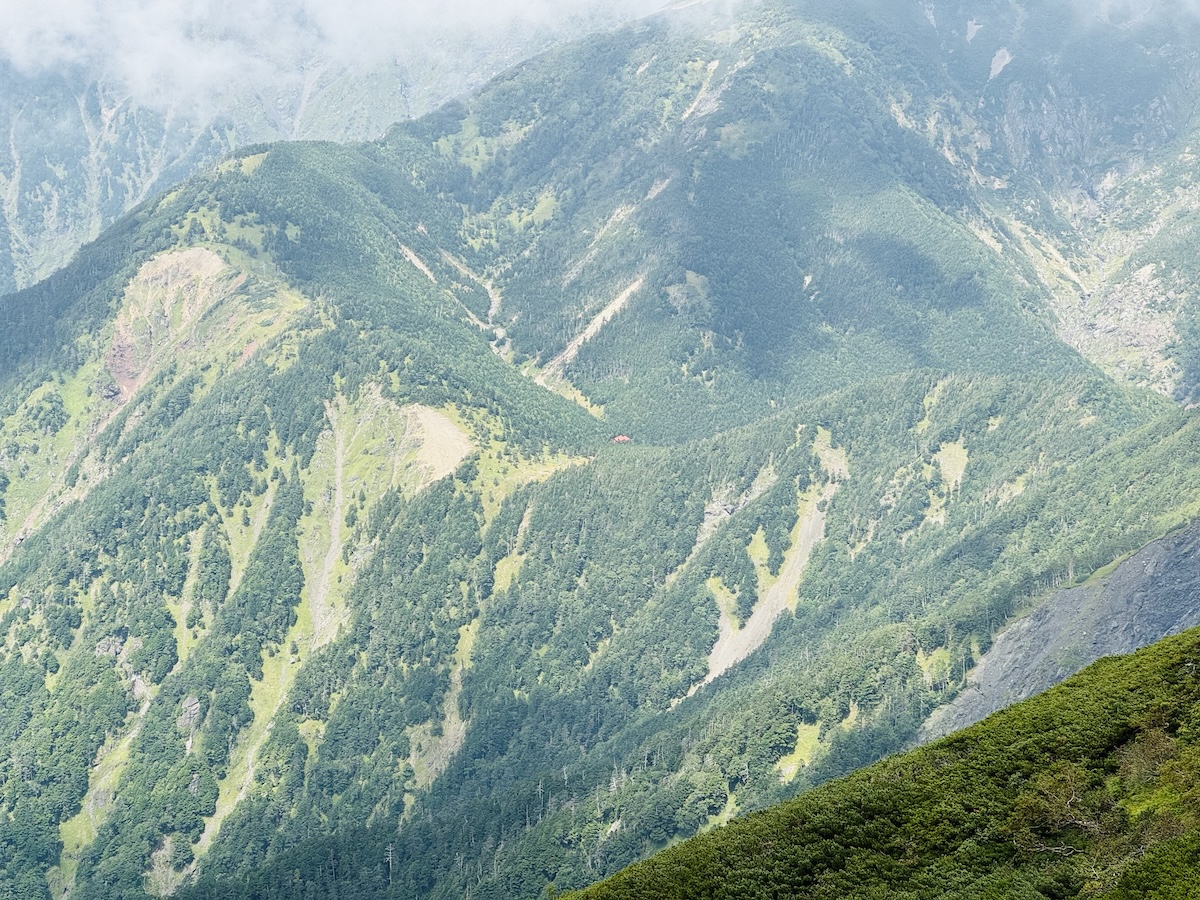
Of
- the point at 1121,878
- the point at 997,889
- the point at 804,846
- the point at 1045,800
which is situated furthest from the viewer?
the point at 804,846

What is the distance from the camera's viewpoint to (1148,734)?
179250mm

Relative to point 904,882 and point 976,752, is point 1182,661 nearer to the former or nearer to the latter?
point 976,752

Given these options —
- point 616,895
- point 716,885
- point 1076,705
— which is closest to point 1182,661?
point 1076,705

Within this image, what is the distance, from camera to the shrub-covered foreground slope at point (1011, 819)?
6521 inches

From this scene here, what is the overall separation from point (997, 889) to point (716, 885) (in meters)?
36.3

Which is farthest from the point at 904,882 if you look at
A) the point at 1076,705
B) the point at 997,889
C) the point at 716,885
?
the point at 1076,705

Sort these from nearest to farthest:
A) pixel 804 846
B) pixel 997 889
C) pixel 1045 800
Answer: pixel 997 889 < pixel 1045 800 < pixel 804 846

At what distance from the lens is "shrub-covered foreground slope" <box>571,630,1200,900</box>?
543 feet

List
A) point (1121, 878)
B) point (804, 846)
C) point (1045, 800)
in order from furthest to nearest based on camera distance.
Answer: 1. point (804, 846)
2. point (1045, 800)
3. point (1121, 878)

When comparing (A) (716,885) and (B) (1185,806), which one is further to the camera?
(A) (716,885)

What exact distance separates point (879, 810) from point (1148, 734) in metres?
33.7

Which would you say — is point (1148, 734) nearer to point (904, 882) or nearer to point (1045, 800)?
point (1045, 800)

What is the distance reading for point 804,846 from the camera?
189 m

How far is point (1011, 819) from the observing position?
177750 mm
